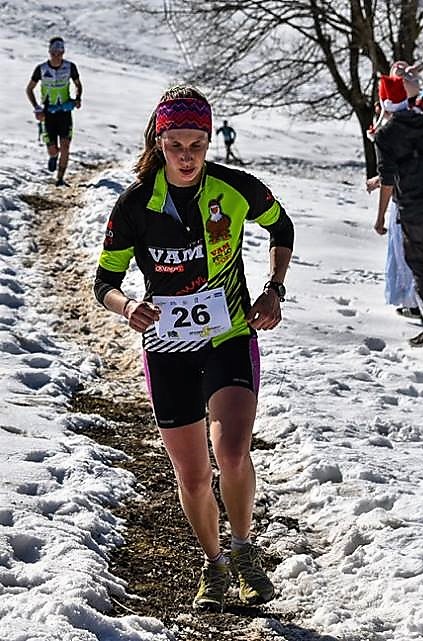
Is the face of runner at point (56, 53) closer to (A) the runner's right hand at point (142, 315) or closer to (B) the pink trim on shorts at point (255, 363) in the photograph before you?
(B) the pink trim on shorts at point (255, 363)

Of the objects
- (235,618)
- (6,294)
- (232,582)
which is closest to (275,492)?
(232,582)

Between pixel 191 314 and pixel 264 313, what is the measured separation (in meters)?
0.29

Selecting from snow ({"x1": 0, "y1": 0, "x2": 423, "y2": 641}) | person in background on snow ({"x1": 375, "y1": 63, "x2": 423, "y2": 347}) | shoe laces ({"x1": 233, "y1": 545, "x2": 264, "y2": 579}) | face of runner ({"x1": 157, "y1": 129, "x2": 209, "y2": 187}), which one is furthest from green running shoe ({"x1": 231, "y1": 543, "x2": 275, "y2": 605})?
person in background on snow ({"x1": 375, "y1": 63, "x2": 423, "y2": 347})

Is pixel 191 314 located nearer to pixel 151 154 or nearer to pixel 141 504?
pixel 151 154

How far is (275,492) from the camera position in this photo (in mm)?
5754

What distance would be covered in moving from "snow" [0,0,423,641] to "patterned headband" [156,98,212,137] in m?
1.75

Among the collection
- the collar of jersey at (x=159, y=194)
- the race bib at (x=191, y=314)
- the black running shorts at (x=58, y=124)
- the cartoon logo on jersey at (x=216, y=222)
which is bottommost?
the black running shorts at (x=58, y=124)

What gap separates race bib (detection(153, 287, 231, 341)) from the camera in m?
4.34

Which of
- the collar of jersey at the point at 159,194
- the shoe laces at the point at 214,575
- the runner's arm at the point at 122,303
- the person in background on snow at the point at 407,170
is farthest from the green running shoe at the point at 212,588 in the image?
the person in background on snow at the point at 407,170

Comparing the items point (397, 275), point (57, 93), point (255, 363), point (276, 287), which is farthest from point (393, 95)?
point (57, 93)

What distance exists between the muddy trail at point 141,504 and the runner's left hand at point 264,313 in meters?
1.13

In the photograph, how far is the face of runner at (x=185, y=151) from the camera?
13.8ft

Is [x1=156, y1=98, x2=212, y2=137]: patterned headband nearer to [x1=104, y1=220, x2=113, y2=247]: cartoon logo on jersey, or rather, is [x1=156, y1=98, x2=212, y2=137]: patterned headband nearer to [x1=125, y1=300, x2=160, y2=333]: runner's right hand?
[x1=104, y1=220, x2=113, y2=247]: cartoon logo on jersey

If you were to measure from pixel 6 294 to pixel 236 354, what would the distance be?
17.7ft
